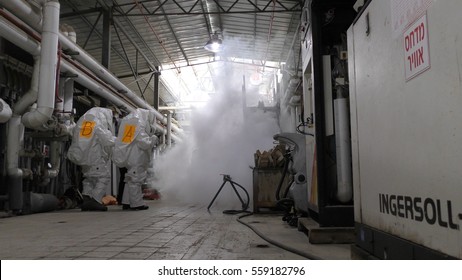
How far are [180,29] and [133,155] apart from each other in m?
4.72

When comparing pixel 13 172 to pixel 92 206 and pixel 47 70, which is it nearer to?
pixel 92 206

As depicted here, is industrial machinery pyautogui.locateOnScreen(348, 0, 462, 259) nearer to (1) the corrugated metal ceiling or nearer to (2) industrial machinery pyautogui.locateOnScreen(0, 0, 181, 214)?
(2) industrial machinery pyautogui.locateOnScreen(0, 0, 181, 214)

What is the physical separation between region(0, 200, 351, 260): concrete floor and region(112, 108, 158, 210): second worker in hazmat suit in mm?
1810

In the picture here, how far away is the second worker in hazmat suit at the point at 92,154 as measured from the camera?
229 inches

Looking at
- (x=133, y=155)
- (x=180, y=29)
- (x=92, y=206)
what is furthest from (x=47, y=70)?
(x=180, y=29)

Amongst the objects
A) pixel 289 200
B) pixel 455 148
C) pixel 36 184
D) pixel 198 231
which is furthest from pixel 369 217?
pixel 36 184

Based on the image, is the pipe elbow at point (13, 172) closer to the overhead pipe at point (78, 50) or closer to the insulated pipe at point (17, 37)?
the insulated pipe at point (17, 37)

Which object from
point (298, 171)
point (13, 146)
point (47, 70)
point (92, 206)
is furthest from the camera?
point (92, 206)

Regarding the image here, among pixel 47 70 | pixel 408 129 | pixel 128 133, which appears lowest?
pixel 408 129

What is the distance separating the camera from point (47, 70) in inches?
185

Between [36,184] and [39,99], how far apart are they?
175cm

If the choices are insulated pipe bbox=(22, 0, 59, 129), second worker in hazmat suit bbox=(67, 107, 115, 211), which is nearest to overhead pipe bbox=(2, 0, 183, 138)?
insulated pipe bbox=(22, 0, 59, 129)

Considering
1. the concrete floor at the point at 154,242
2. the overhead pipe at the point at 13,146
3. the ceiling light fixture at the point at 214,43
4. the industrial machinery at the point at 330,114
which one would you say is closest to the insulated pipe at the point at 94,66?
the overhead pipe at the point at 13,146

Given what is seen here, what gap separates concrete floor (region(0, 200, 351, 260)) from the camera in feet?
7.59
